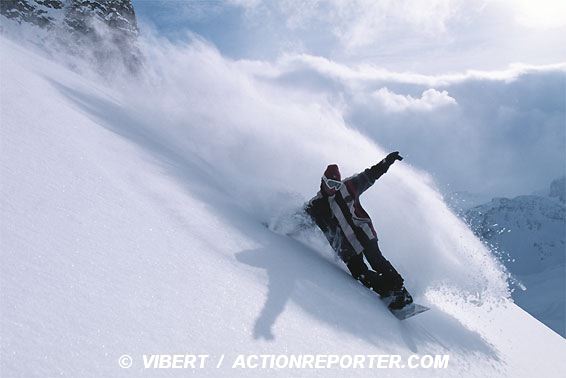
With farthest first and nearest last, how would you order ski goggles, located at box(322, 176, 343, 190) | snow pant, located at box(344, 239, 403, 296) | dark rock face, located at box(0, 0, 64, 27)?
1. dark rock face, located at box(0, 0, 64, 27)
2. ski goggles, located at box(322, 176, 343, 190)
3. snow pant, located at box(344, 239, 403, 296)

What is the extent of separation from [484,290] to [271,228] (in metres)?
4.05

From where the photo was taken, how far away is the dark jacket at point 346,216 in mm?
6387

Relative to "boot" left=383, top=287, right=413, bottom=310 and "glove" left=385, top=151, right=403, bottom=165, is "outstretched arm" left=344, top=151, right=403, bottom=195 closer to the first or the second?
"glove" left=385, top=151, right=403, bottom=165

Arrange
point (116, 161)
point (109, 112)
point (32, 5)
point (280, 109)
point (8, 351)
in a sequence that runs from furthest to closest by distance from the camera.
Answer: point (32, 5) → point (280, 109) → point (109, 112) → point (116, 161) → point (8, 351)

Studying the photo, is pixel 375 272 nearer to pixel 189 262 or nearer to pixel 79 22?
pixel 189 262

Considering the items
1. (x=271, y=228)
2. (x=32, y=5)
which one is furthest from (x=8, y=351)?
(x=32, y=5)

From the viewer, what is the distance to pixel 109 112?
8734mm

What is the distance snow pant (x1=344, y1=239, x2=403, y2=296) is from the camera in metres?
5.97

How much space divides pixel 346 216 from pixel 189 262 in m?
3.41

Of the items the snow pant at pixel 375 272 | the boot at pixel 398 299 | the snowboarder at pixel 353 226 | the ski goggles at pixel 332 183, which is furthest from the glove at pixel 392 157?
the boot at pixel 398 299

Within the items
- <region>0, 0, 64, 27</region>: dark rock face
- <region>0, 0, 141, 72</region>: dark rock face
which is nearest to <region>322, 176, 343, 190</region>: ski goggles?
<region>0, 0, 141, 72</region>: dark rock face

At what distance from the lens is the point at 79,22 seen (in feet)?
148

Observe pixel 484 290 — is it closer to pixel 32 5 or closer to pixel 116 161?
pixel 116 161

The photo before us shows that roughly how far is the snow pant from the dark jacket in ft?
0.32
